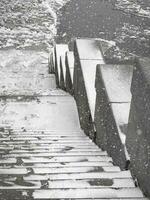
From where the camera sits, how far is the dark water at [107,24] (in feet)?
45.6

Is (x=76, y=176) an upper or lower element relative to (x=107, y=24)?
upper

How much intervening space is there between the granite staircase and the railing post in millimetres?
107

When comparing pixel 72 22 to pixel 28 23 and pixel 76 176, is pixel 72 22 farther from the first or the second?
pixel 76 176

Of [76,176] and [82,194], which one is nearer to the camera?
[82,194]

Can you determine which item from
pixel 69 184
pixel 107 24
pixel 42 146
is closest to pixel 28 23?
pixel 107 24

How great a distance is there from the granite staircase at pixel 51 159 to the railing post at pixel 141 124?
0.11 meters

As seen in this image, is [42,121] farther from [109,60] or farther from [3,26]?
[3,26]

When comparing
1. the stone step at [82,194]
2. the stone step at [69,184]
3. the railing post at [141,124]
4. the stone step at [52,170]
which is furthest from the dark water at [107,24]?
the stone step at [82,194]

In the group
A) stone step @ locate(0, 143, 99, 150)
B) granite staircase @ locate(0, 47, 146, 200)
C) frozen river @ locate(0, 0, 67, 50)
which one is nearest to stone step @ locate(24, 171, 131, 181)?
granite staircase @ locate(0, 47, 146, 200)

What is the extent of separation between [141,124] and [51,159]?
3.46 ft

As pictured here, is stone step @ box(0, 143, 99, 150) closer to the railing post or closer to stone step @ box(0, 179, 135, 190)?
the railing post

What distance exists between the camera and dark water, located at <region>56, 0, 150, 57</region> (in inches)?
547

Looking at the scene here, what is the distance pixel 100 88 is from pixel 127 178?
171 centimetres

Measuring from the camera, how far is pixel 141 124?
297 cm
